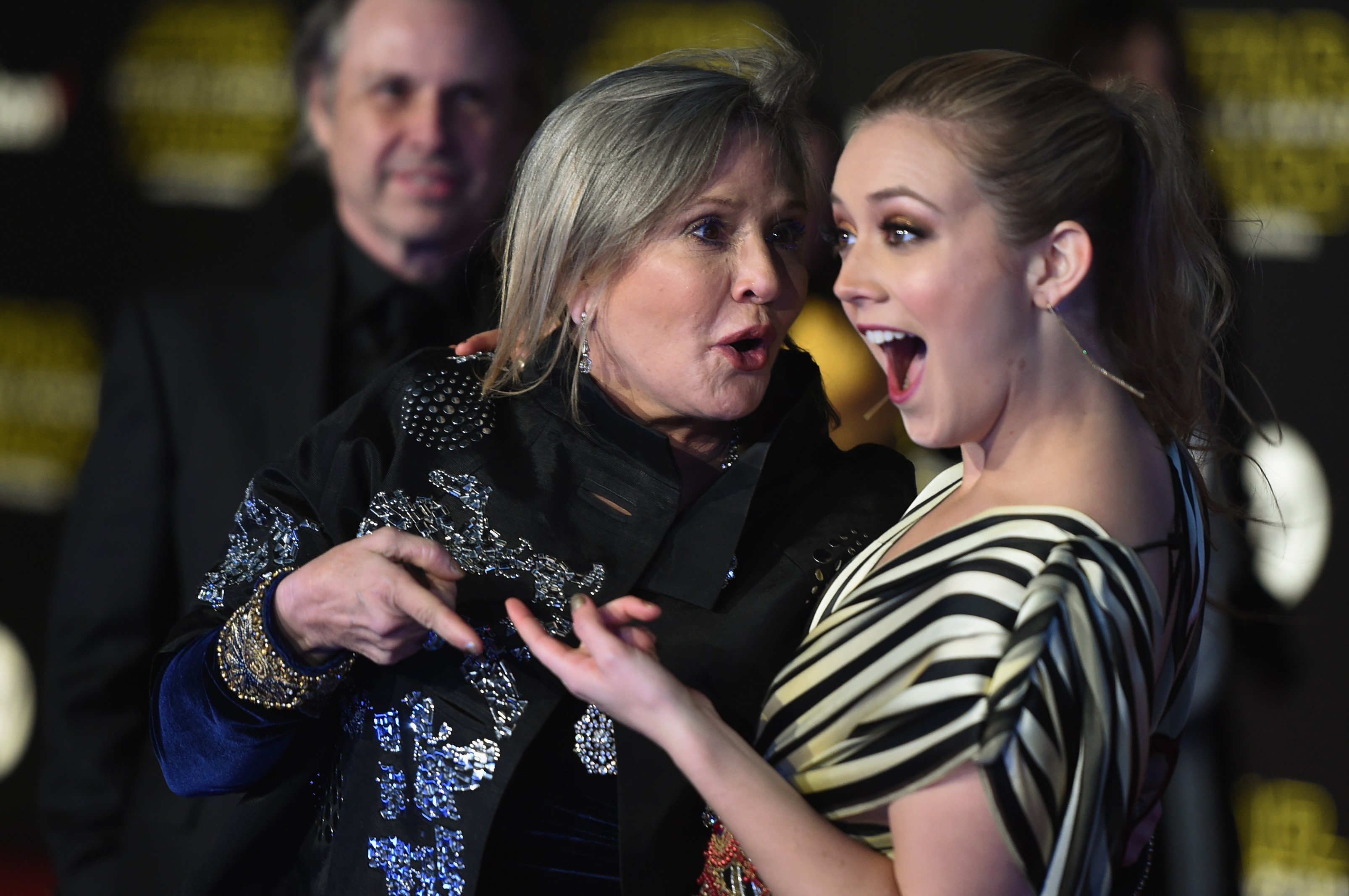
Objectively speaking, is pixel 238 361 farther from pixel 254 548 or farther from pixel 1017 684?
pixel 1017 684

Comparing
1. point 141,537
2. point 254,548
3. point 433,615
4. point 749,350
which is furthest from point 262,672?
point 141,537

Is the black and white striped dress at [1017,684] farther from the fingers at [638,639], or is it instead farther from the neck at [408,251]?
the neck at [408,251]

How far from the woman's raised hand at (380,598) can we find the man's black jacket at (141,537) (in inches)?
35.1

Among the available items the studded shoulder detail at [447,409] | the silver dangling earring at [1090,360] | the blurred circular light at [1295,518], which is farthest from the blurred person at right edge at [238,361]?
the blurred circular light at [1295,518]

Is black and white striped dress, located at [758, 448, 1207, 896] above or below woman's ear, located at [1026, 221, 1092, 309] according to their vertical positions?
below

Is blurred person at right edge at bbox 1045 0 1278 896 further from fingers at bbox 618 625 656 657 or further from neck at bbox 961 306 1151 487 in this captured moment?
fingers at bbox 618 625 656 657

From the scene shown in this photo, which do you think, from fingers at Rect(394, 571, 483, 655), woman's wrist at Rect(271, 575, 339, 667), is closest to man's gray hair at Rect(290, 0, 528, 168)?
woman's wrist at Rect(271, 575, 339, 667)

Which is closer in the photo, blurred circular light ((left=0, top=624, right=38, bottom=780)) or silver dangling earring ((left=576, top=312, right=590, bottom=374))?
silver dangling earring ((left=576, top=312, right=590, bottom=374))

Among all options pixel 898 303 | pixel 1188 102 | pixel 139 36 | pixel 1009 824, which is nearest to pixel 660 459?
pixel 898 303

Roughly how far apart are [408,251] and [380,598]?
4.62 ft

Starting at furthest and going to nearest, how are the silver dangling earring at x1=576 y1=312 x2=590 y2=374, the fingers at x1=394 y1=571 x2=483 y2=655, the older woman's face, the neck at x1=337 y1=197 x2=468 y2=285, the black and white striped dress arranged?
the neck at x1=337 y1=197 x2=468 y2=285
the silver dangling earring at x1=576 y1=312 x2=590 y2=374
the older woman's face
the fingers at x1=394 y1=571 x2=483 y2=655
the black and white striped dress

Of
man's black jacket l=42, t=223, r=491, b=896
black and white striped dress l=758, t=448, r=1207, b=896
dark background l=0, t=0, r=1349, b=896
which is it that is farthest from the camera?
dark background l=0, t=0, r=1349, b=896

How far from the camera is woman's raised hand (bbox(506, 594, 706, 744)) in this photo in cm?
130

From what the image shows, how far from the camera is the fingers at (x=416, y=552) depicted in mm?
1425
